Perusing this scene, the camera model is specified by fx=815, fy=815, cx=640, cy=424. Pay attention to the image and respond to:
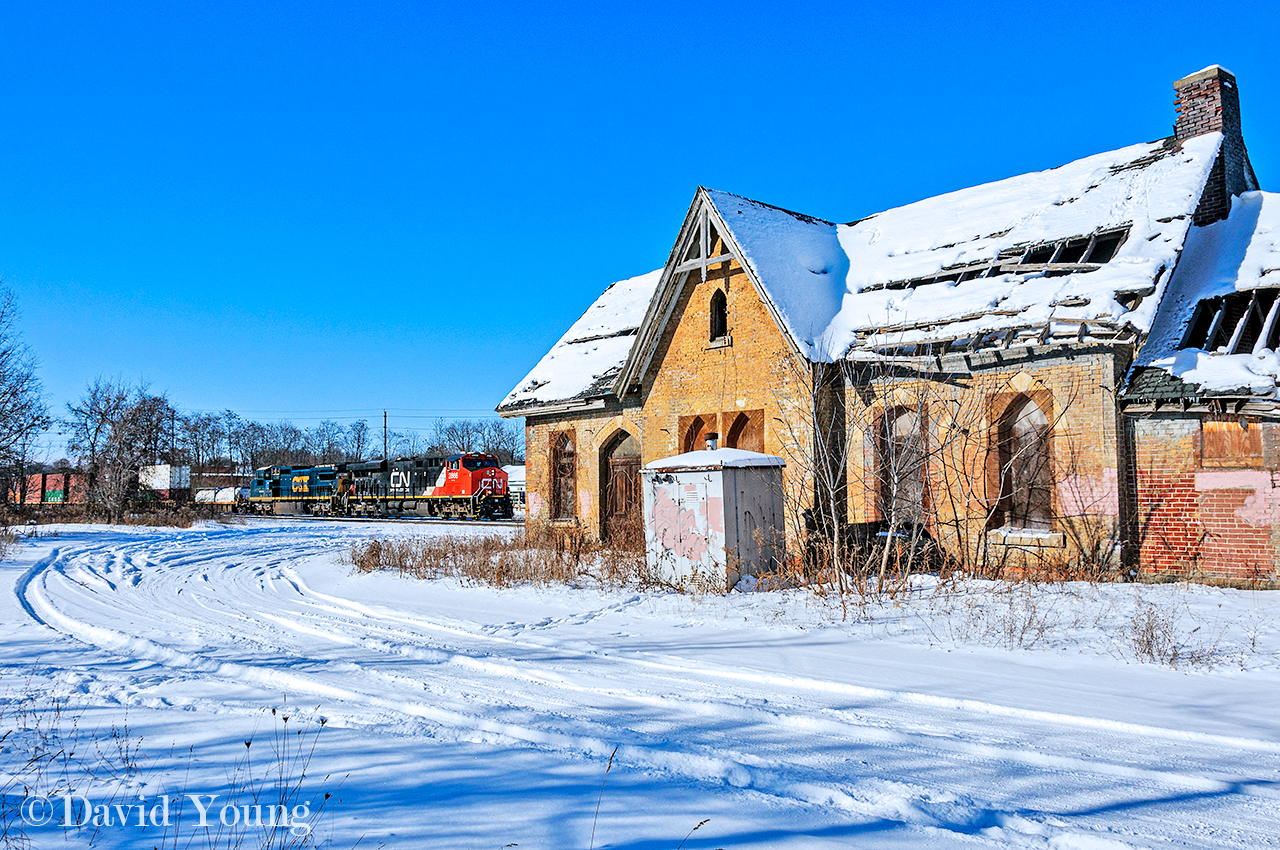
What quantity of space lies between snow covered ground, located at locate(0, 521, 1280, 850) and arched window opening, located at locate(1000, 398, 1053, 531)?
2464mm

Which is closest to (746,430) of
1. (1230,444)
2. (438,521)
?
(1230,444)

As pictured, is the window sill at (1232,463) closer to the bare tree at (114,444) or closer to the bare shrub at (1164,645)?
the bare shrub at (1164,645)

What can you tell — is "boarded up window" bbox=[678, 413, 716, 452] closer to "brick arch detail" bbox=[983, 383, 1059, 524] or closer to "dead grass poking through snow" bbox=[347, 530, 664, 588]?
"dead grass poking through snow" bbox=[347, 530, 664, 588]

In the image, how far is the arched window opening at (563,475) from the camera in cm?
2314

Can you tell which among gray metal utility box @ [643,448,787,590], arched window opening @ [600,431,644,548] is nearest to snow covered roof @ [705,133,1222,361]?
gray metal utility box @ [643,448,787,590]

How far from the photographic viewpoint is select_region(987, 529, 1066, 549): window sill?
13781 millimetres

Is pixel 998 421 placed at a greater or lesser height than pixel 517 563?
greater

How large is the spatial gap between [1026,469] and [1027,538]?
1.29 metres

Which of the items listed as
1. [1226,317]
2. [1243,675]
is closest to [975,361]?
[1226,317]

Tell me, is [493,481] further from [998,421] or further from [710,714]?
[710,714]

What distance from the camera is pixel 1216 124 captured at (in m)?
16.5

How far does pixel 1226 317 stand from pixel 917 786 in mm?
12717

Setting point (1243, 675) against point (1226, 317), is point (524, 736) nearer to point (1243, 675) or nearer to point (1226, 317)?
point (1243, 675)

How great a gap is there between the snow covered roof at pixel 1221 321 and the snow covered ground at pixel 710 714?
125 inches
